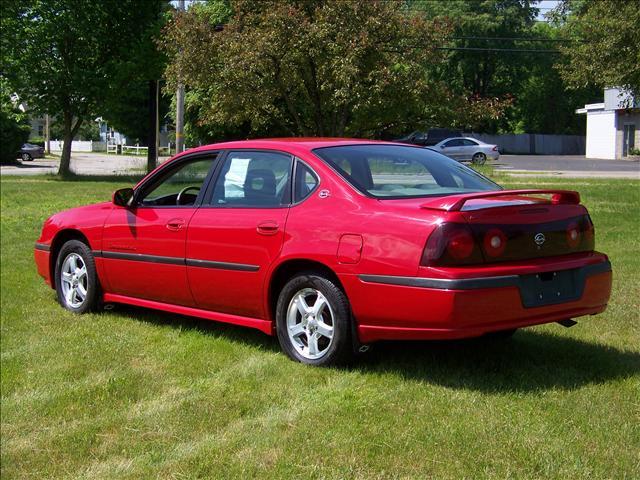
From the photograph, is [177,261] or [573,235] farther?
[177,261]

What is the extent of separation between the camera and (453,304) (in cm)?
425

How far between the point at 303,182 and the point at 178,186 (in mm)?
1461

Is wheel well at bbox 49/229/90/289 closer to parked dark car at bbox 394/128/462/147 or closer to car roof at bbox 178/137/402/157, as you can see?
car roof at bbox 178/137/402/157

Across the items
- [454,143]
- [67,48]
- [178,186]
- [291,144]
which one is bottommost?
[178,186]

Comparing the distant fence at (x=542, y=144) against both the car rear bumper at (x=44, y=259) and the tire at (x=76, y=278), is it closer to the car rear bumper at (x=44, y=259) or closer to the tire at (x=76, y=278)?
the car rear bumper at (x=44, y=259)

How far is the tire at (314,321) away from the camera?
4742mm

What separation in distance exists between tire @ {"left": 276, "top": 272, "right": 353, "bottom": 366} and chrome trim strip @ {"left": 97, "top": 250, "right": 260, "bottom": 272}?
0.35 m

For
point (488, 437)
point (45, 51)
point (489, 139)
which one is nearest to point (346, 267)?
point (488, 437)

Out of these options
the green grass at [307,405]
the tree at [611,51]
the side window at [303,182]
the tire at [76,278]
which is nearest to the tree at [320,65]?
the tree at [611,51]

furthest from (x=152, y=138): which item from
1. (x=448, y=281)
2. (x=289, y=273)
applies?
(x=448, y=281)

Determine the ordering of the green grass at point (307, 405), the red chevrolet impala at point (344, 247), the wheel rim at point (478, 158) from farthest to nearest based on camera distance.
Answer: the wheel rim at point (478, 158), the red chevrolet impala at point (344, 247), the green grass at point (307, 405)

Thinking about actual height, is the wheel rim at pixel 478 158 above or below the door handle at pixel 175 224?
above

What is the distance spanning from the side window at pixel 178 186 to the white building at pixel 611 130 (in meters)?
43.6

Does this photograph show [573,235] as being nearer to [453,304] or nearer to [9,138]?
[453,304]
